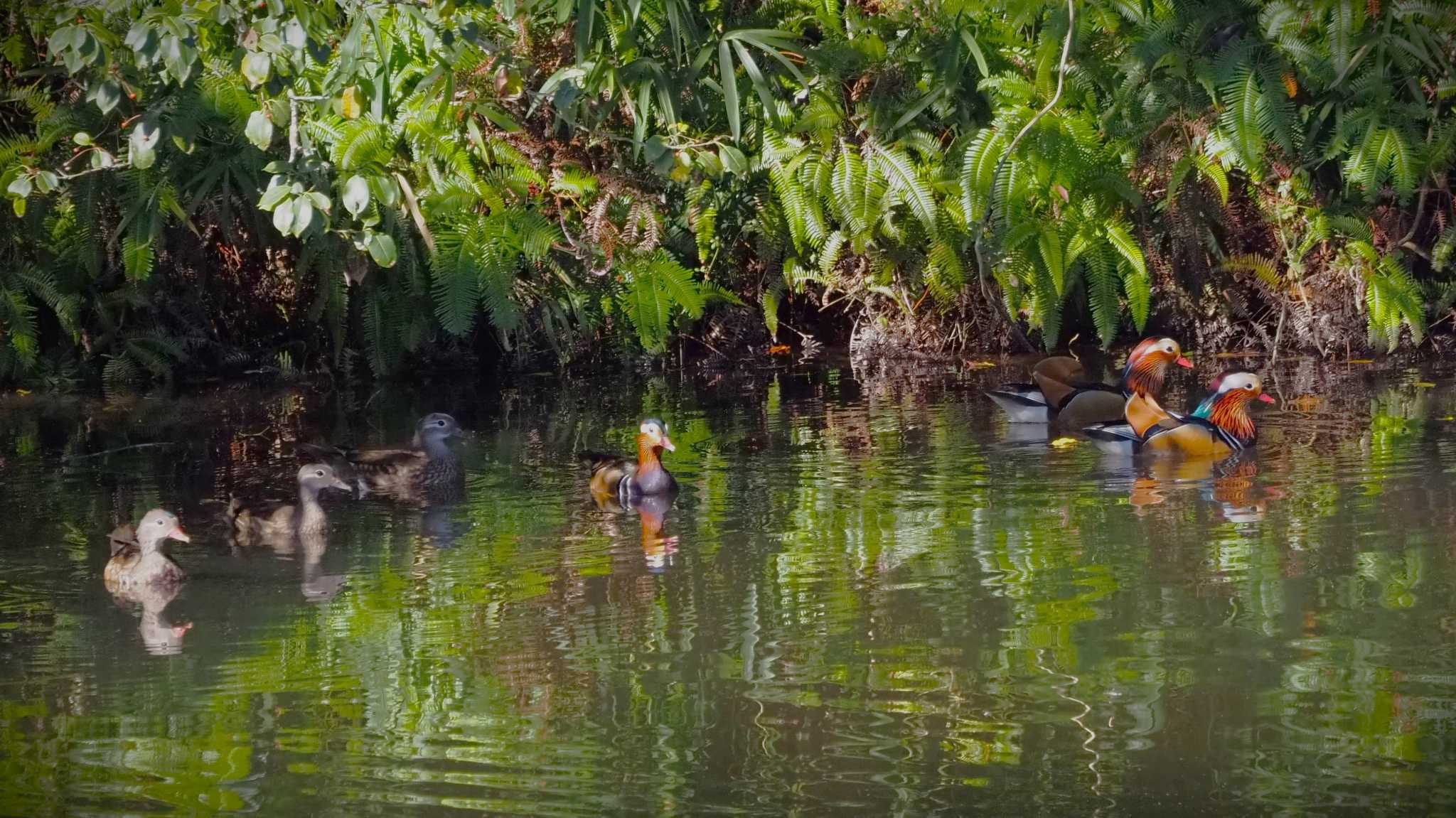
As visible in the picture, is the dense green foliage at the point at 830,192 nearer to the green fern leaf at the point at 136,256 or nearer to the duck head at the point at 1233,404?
the green fern leaf at the point at 136,256

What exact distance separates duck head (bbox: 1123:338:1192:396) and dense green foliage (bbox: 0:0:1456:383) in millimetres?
1729

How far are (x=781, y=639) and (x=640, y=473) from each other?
286cm

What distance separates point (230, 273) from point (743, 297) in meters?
4.21

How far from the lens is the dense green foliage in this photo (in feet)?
41.5

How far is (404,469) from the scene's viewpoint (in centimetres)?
927

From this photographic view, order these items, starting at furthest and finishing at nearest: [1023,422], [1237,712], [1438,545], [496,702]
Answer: [1023,422] → [1438,545] → [496,702] → [1237,712]

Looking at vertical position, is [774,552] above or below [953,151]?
below

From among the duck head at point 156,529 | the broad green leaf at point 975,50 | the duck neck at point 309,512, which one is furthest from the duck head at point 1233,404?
the duck head at point 156,529

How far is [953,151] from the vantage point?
1362 cm

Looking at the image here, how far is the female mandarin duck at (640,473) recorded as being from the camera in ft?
28.1

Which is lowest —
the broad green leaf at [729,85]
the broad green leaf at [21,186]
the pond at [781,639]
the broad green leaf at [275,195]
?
the pond at [781,639]

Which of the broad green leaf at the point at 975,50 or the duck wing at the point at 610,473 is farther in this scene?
the broad green leaf at the point at 975,50

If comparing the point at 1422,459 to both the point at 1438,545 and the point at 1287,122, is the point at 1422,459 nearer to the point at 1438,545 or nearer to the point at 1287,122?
the point at 1438,545

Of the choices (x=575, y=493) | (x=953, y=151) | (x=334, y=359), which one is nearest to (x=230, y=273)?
(x=334, y=359)
